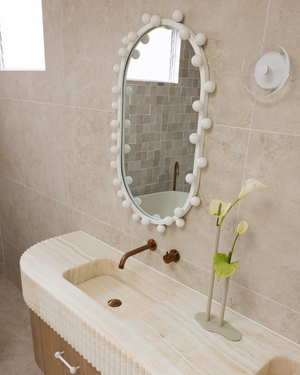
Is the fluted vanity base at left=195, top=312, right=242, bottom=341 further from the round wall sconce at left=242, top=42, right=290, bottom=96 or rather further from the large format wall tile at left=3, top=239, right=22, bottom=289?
the large format wall tile at left=3, top=239, right=22, bottom=289

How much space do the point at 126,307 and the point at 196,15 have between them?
1.16m

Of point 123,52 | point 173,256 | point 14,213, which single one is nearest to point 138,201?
point 173,256

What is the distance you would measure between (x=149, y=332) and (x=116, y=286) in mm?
480

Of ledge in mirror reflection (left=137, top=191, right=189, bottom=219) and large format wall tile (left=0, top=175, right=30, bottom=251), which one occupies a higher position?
ledge in mirror reflection (left=137, top=191, right=189, bottom=219)

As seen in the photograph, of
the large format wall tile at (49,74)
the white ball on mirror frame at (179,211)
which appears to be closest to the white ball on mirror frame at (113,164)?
the white ball on mirror frame at (179,211)

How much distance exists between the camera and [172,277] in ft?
4.48

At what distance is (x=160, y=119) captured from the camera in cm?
125

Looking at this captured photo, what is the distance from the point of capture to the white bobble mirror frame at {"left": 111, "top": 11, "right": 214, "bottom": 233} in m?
1.07

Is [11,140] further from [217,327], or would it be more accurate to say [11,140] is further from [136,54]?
[217,327]

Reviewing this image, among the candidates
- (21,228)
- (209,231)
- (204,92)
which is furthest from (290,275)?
(21,228)

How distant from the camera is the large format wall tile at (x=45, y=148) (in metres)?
1.78

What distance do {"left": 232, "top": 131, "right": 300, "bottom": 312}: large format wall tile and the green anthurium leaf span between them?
0.43 feet

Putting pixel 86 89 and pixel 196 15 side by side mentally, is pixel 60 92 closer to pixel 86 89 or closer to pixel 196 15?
pixel 86 89

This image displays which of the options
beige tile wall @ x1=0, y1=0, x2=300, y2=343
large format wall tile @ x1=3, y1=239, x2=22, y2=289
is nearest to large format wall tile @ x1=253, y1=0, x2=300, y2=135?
beige tile wall @ x1=0, y1=0, x2=300, y2=343
